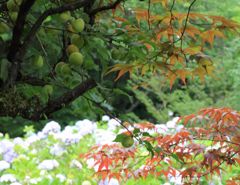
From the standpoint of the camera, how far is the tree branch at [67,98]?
1.51 metres

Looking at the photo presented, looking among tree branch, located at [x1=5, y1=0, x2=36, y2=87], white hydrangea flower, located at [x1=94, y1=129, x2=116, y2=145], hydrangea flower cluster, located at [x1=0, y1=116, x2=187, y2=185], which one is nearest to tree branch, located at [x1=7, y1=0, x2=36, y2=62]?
tree branch, located at [x1=5, y1=0, x2=36, y2=87]

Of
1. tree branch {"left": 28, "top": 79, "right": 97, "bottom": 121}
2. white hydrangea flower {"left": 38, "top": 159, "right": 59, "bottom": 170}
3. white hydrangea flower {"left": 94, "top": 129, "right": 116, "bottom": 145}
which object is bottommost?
white hydrangea flower {"left": 38, "top": 159, "right": 59, "bottom": 170}

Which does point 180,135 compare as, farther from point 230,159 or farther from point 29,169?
point 29,169

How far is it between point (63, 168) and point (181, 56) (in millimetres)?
2352

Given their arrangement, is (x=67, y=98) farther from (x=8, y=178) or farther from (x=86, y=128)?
(x=86, y=128)

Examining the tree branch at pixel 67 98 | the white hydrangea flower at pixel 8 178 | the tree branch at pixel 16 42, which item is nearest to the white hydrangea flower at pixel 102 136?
the white hydrangea flower at pixel 8 178

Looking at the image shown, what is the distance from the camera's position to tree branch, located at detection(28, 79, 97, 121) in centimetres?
151

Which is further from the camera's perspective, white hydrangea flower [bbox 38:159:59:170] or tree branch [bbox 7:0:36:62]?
white hydrangea flower [bbox 38:159:59:170]

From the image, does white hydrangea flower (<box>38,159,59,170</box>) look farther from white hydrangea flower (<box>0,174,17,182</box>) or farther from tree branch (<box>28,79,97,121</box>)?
tree branch (<box>28,79,97,121</box>)

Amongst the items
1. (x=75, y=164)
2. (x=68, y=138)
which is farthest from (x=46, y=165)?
(x=68, y=138)

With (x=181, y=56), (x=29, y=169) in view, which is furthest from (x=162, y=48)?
(x=29, y=169)

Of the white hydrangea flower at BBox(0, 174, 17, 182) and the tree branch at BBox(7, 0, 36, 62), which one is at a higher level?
the tree branch at BBox(7, 0, 36, 62)

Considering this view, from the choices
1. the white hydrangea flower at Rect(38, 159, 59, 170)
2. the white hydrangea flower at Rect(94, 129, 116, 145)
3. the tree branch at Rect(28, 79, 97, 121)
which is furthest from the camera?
the white hydrangea flower at Rect(94, 129, 116, 145)

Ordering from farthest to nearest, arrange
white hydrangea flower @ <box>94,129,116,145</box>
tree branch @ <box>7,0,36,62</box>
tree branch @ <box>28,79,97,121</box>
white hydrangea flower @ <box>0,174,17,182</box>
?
white hydrangea flower @ <box>94,129,116,145</box>
white hydrangea flower @ <box>0,174,17,182</box>
tree branch @ <box>28,79,97,121</box>
tree branch @ <box>7,0,36,62</box>
